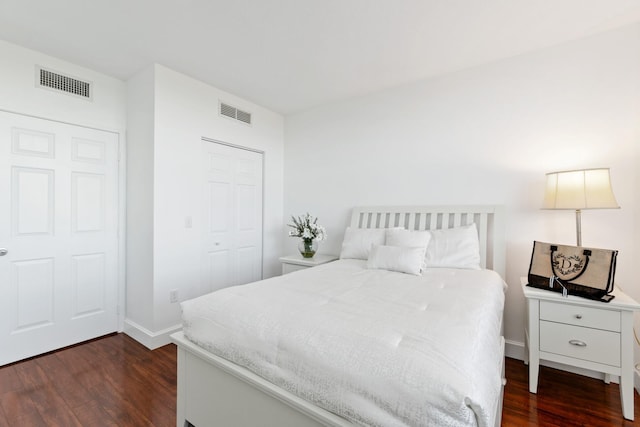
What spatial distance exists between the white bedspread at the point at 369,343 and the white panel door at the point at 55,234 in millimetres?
1834

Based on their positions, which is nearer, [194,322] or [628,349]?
[194,322]

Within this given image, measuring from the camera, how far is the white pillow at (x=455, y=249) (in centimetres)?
235

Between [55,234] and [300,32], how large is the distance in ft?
8.64

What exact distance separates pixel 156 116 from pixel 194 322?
78.2 inches

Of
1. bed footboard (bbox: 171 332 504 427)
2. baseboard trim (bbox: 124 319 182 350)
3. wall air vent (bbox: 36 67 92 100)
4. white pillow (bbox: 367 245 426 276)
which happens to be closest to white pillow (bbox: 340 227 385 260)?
white pillow (bbox: 367 245 426 276)

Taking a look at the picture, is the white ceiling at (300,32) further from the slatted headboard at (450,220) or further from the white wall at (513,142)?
the slatted headboard at (450,220)

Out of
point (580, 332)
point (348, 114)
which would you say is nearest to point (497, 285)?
point (580, 332)

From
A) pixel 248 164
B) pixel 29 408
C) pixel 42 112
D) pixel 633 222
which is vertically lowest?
pixel 29 408

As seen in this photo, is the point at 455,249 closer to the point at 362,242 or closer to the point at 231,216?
the point at 362,242

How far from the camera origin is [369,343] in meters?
1.05

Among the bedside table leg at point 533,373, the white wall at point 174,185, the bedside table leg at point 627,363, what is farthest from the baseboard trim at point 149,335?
the bedside table leg at point 627,363

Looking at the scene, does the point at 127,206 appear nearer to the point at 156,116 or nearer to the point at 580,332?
the point at 156,116

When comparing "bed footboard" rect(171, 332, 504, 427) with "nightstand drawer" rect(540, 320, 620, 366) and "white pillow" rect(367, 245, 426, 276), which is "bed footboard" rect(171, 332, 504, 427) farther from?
"white pillow" rect(367, 245, 426, 276)

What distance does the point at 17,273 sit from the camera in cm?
236
